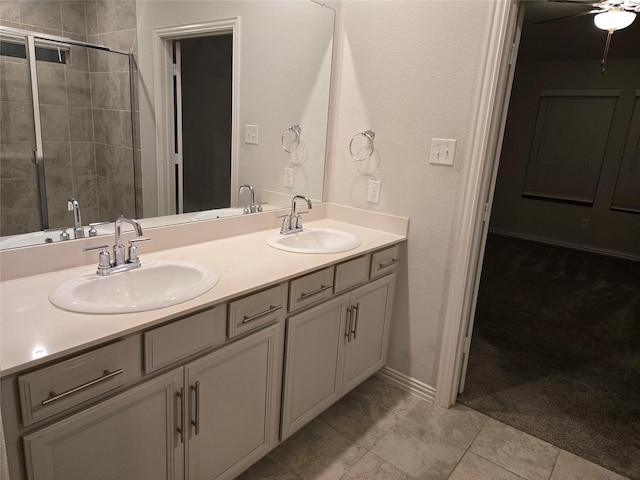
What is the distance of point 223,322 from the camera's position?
1.34 m

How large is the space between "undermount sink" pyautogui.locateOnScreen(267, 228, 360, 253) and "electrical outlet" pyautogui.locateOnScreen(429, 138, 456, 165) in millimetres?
526

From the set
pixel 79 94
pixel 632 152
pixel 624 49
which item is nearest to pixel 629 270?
pixel 632 152

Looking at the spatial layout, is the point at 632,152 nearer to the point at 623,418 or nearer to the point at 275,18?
the point at 623,418

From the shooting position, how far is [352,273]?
6.24 feet

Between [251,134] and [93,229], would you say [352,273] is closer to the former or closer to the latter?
[251,134]

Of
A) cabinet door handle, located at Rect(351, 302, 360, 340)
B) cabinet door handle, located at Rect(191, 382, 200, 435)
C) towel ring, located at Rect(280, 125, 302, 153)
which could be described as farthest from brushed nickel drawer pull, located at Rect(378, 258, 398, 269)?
cabinet door handle, located at Rect(191, 382, 200, 435)

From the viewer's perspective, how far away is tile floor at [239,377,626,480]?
1746 mm

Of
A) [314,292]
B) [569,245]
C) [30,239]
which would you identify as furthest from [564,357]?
[569,245]

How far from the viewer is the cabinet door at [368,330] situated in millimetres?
2012

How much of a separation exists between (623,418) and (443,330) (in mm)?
1024

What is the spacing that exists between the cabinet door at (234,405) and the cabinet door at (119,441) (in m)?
0.07

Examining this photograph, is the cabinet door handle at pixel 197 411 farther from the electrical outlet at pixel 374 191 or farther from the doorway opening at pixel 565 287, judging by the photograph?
the doorway opening at pixel 565 287

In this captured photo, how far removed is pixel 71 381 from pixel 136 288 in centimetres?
50

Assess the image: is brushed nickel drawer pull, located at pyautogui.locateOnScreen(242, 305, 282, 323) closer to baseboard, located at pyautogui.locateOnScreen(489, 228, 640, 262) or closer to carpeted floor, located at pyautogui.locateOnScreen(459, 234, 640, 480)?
carpeted floor, located at pyautogui.locateOnScreen(459, 234, 640, 480)
